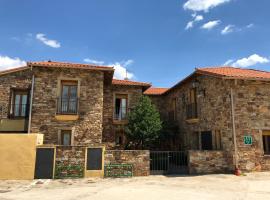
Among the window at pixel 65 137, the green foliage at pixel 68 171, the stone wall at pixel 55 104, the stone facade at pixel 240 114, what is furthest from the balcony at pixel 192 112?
the green foliage at pixel 68 171

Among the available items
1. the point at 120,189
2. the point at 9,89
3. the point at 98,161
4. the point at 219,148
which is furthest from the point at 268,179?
the point at 9,89

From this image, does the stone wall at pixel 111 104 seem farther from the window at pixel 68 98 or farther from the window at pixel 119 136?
the window at pixel 68 98

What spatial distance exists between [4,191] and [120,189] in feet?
13.8

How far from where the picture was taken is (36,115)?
1378 cm

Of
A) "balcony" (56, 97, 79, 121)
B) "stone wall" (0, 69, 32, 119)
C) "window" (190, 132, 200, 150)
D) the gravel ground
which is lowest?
the gravel ground

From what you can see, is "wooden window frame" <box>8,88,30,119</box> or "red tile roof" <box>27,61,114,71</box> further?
"wooden window frame" <box>8,88,30,119</box>

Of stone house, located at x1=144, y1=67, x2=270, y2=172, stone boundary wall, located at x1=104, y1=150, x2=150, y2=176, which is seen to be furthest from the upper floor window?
stone boundary wall, located at x1=104, y1=150, x2=150, y2=176

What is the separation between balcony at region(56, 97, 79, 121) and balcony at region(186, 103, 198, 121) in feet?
24.3

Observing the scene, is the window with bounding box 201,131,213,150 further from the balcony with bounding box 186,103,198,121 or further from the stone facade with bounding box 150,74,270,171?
the balcony with bounding box 186,103,198,121

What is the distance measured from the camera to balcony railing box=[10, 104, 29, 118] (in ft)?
53.5

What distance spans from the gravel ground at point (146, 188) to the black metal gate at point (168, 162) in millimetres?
1014

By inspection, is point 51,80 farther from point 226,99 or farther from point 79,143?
point 226,99

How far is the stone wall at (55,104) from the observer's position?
13.8 meters

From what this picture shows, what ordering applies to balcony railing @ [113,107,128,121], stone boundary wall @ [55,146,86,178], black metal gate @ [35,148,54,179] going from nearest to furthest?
1. black metal gate @ [35,148,54,179]
2. stone boundary wall @ [55,146,86,178]
3. balcony railing @ [113,107,128,121]
